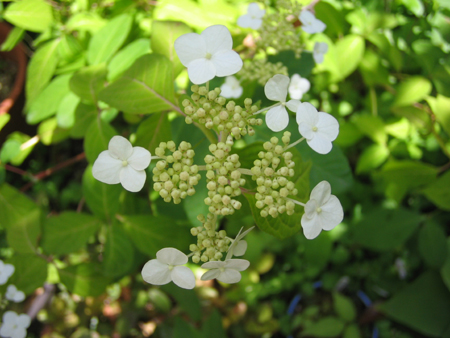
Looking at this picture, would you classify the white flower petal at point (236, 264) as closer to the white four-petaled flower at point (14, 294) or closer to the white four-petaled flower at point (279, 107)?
the white four-petaled flower at point (279, 107)

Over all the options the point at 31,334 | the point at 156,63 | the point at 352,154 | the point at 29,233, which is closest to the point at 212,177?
the point at 156,63

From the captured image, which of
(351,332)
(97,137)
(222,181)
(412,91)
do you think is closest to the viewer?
(222,181)

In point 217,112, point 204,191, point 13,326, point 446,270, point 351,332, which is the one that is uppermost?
point 217,112

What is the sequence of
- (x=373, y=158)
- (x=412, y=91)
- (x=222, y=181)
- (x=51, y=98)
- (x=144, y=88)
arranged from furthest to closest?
(x=373, y=158) → (x=412, y=91) → (x=51, y=98) → (x=144, y=88) → (x=222, y=181)

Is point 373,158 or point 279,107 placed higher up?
point 279,107

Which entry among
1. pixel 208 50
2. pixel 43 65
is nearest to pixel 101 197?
pixel 43 65

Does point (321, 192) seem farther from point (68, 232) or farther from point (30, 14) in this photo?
point (30, 14)

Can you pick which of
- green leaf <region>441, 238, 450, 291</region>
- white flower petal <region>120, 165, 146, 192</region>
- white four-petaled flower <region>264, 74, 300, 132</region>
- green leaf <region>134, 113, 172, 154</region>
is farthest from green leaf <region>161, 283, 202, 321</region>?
green leaf <region>441, 238, 450, 291</region>
